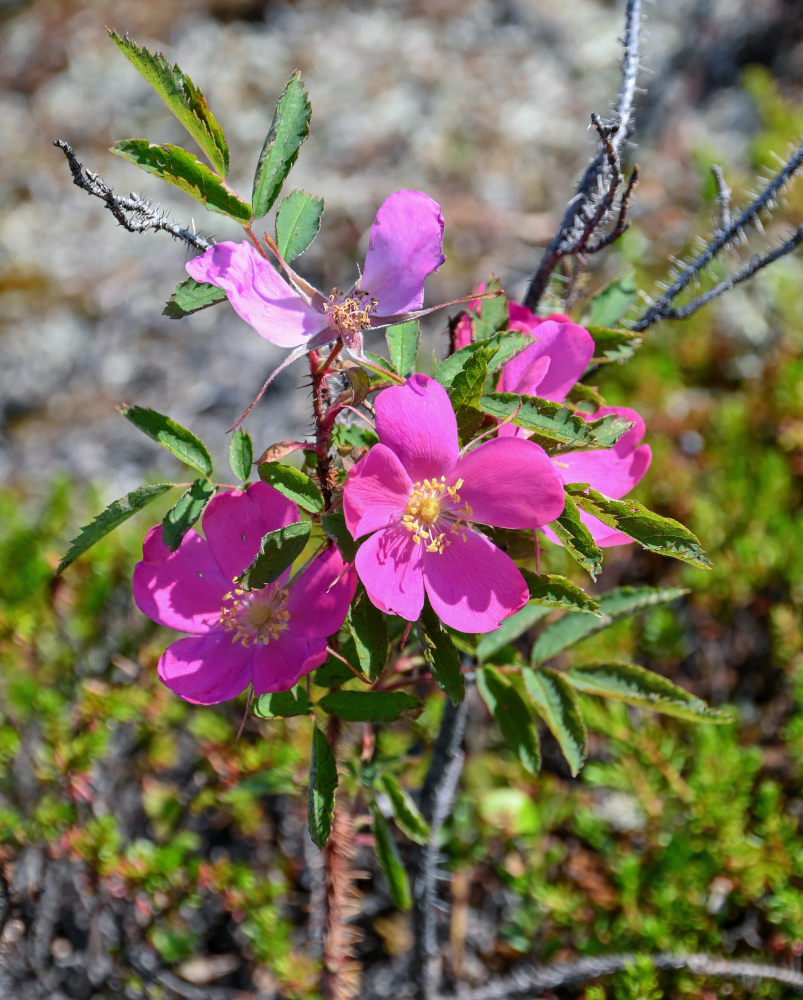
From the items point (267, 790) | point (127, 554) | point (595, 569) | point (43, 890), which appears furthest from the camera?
point (127, 554)

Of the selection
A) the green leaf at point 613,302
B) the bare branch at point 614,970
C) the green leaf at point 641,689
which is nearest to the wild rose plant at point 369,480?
the green leaf at point 613,302

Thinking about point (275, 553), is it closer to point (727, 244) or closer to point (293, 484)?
point (293, 484)

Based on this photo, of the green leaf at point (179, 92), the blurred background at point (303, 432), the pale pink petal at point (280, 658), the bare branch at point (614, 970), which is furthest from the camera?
the blurred background at point (303, 432)

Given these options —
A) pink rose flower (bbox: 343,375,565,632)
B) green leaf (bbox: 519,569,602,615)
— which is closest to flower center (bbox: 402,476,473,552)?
pink rose flower (bbox: 343,375,565,632)

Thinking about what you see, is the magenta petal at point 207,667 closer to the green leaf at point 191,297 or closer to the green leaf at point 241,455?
the green leaf at point 241,455

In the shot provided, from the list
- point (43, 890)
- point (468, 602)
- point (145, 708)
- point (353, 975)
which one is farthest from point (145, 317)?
point (468, 602)

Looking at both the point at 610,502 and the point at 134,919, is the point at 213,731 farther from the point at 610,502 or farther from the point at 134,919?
the point at 610,502

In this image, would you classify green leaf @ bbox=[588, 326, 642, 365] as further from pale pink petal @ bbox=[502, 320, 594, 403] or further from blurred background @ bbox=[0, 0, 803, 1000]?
blurred background @ bbox=[0, 0, 803, 1000]
